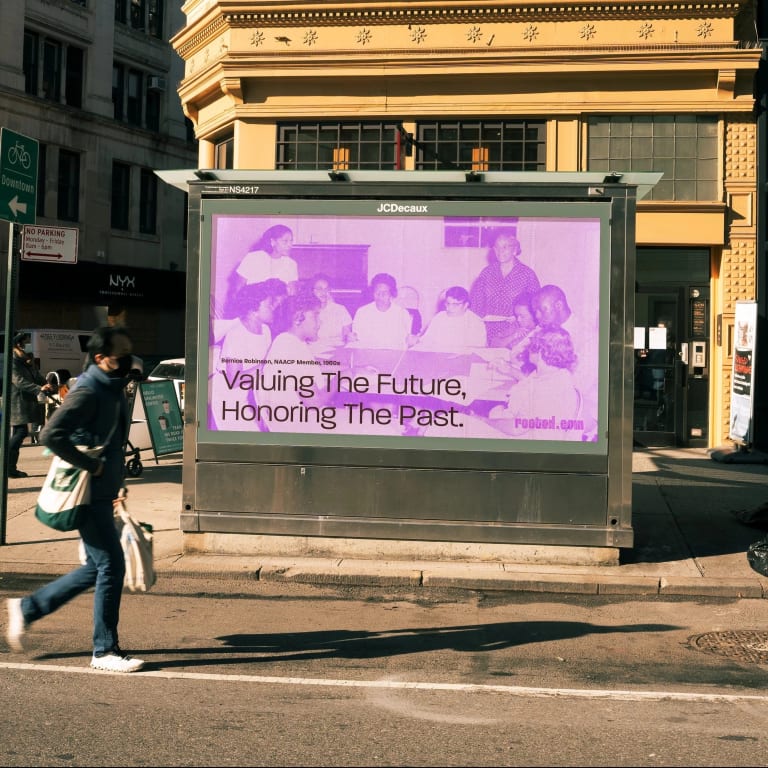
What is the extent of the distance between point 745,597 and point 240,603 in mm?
3970

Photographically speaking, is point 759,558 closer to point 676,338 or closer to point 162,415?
point 162,415

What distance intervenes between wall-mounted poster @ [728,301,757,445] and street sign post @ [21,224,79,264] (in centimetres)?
947

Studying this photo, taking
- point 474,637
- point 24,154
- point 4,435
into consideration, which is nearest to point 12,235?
point 24,154

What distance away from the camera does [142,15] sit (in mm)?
37531

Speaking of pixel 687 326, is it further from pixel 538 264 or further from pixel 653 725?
pixel 653 725

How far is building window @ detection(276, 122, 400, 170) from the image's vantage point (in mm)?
16797

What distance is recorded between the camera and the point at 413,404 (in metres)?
8.65

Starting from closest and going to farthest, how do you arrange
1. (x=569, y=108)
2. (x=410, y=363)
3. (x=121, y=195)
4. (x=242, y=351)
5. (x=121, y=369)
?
(x=121, y=369) < (x=410, y=363) < (x=242, y=351) < (x=569, y=108) < (x=121, y=195)

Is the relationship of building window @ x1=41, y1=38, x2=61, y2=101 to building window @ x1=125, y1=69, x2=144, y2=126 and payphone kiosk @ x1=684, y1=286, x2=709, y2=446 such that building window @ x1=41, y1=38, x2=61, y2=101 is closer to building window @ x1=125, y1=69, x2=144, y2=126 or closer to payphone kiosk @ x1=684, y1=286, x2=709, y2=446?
building window @ x1=125, y1=69, x2=144, y2=126

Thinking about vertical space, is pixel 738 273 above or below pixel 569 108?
below

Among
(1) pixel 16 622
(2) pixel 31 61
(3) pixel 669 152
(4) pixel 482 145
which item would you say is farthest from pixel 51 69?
(1) pixel 16 622

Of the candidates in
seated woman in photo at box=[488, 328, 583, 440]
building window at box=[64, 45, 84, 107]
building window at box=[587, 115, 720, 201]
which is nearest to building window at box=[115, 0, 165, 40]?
building window at box=[64, 45, 84, 107]

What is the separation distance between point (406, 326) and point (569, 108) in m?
8.93

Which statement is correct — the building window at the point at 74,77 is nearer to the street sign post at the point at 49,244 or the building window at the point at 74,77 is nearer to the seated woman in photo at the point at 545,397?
the street sign post at the point at 49,244
